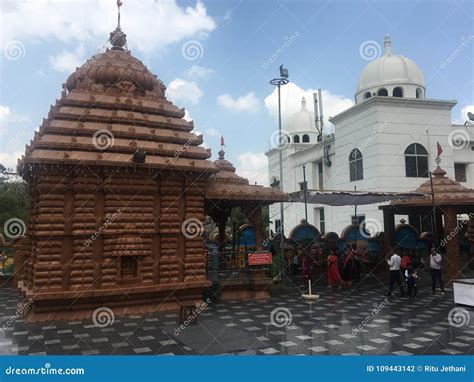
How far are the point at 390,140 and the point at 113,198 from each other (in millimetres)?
22574

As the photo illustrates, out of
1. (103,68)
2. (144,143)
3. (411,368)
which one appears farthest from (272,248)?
(411,368)

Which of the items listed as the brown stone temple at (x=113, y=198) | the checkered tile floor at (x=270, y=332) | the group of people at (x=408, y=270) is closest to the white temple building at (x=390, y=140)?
the group of people at (x=408, y=270)

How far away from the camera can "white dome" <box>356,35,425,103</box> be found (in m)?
31.6

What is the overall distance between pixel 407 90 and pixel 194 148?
78.3ft

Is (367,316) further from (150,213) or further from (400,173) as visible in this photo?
(400,173)

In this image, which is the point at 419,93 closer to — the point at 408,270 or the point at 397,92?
the point at 397,92

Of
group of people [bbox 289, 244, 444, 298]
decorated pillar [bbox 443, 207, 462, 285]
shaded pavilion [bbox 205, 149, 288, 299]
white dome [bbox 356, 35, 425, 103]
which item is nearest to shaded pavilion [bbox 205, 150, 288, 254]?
shaded pavilion [bbox 205, 149, 288, 299]

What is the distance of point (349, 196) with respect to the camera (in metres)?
16.6

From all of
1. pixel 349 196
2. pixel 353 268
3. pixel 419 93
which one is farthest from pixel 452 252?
pixel 419 93

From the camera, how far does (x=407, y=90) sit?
3147cm

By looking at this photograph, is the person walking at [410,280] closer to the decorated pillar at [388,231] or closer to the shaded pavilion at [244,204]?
the shaded pavilion at [244,204]

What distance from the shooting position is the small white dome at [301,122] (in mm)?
47188

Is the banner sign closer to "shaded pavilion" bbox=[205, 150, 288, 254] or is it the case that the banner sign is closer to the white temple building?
"shaded pavilion" bbox=[205, 150, 288, 254]

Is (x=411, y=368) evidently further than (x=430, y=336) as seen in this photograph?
No
